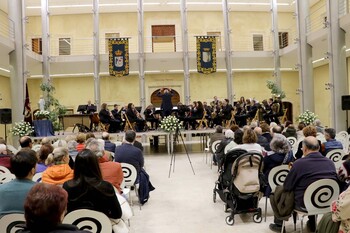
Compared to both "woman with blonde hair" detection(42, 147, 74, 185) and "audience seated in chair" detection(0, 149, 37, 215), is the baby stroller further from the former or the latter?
"audience seated in chair" detection(0, 149, 37, 215)

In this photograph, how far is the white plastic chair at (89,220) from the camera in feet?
10.1

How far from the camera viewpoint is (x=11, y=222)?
9.62 feet

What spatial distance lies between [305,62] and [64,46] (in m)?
14.2

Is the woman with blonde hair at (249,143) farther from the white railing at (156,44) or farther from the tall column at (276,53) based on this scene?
the white railing at (156,44)

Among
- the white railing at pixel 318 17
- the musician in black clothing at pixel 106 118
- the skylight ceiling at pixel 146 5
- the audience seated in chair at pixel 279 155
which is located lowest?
the audience seated in chair at pixel 279 155

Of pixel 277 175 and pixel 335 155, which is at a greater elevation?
pixel 335 155

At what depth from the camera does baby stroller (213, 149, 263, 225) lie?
5.32 meters

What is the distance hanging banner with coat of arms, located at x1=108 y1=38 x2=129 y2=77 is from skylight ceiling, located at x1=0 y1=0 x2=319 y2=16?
3988 mm

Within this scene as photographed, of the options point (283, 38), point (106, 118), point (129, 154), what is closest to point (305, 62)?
point (283, 38)

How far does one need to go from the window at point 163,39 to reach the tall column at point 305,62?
7.99 m

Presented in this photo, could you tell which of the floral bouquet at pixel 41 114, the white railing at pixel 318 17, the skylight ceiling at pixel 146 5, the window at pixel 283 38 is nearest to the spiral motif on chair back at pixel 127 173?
the floral bouquet at pixel 41 114

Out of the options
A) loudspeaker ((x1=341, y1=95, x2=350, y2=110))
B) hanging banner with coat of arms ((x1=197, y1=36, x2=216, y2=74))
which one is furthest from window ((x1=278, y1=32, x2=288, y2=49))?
loudspeaker ((x1=341, y1=95, x2=350, y2=110))

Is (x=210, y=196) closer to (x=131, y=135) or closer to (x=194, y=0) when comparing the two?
(x=131, y=135)

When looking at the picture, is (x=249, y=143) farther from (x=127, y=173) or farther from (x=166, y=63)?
(x=166, y=63)
